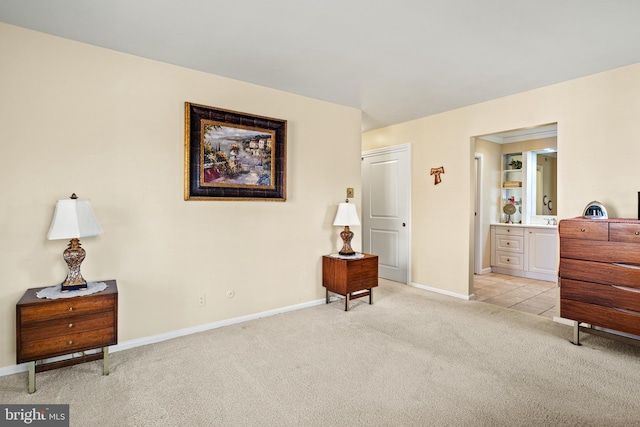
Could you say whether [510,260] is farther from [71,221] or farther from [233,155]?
[71,221]

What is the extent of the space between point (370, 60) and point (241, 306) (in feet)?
8.64

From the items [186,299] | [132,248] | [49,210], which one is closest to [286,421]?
[186,299]

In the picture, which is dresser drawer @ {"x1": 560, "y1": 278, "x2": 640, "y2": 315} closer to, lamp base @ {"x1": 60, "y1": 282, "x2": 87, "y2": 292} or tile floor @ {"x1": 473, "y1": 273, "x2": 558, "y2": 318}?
tile floor @ {"x1": 473, "y1": 273, "x2": 558, "y2": 318}

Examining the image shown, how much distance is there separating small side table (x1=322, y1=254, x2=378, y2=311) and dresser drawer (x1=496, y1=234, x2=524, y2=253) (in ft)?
9.79

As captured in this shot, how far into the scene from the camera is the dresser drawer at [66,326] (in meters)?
2.10

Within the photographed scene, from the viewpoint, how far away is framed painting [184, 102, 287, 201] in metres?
3.06

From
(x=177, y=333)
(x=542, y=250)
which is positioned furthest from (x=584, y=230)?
(x=177, y=333)

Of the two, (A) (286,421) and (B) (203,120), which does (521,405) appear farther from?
(B) (203,120)

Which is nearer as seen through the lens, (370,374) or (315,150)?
(370,374)

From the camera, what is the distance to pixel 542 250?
5141 millimetres

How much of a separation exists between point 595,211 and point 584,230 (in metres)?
0.33

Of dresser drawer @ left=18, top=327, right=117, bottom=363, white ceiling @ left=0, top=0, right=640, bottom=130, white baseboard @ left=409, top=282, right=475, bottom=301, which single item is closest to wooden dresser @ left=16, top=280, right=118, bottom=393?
dresser drawer @ left=18, top=327, right=117, bottom=363

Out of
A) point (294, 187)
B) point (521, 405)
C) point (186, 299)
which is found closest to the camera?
point (521, 405)

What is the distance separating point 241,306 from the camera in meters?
3.40
